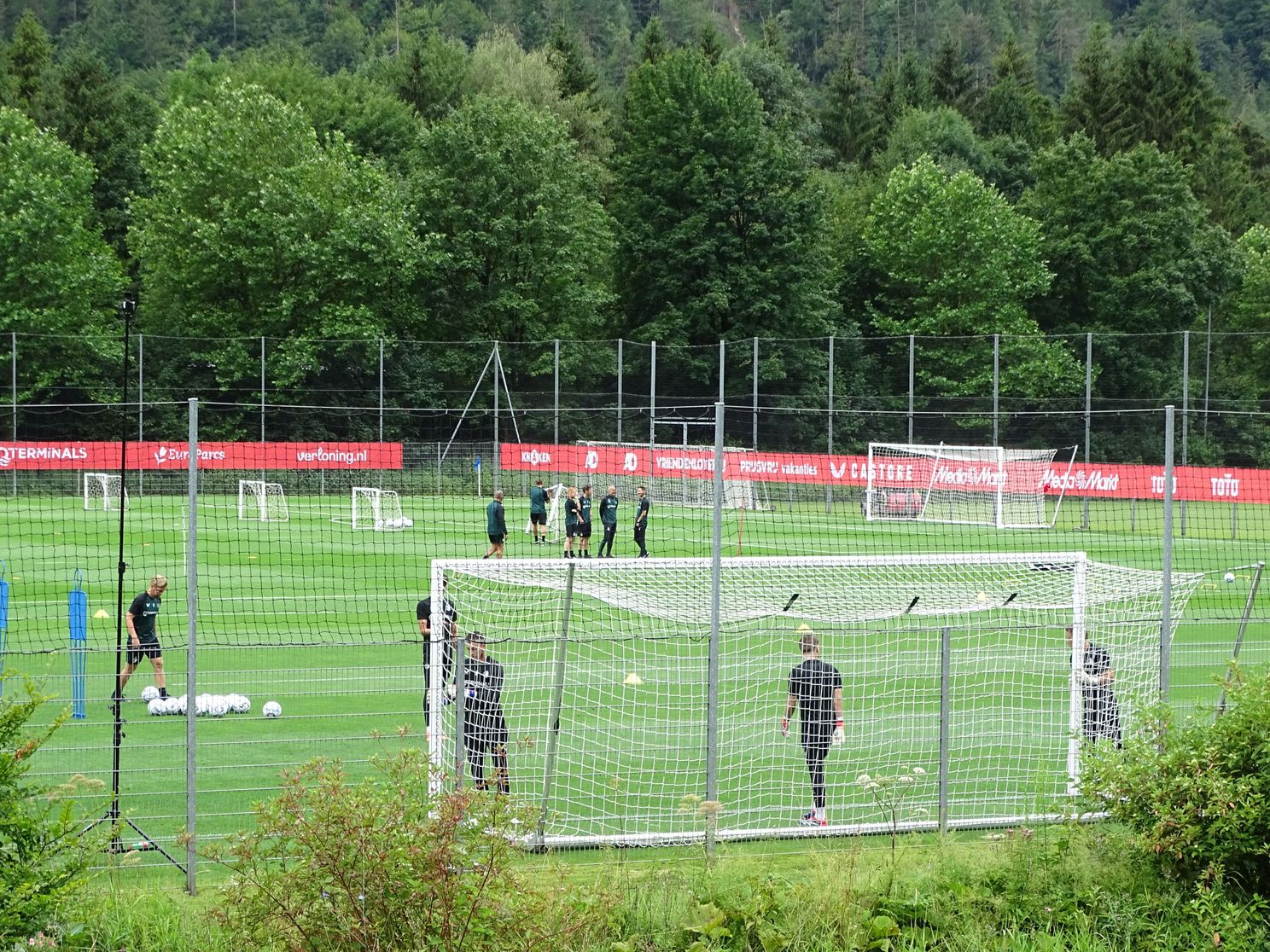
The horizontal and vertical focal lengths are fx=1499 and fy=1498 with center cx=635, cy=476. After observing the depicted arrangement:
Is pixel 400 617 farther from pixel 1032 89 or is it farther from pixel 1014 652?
pixel 1032 89

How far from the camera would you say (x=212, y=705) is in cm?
1368

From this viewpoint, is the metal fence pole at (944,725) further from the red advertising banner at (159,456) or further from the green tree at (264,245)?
the green tree at (264,245)

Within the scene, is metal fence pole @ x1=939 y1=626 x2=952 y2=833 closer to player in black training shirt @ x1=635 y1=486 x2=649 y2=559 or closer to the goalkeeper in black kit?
the goalkeeper in black kit

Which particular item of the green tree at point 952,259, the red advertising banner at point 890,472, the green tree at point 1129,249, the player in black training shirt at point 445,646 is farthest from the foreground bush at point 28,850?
the green tree at point 1129,249

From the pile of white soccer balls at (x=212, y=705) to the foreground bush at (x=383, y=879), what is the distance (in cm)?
765

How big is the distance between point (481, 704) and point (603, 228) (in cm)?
4807

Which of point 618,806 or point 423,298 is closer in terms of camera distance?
point 618,806

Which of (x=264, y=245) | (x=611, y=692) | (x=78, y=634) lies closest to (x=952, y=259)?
(x=264, y=245)

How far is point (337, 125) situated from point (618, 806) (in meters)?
63.2

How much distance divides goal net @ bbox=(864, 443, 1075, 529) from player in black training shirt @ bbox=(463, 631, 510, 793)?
23172mm

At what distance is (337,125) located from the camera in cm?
6919

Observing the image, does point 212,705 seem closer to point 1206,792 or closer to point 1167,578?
point 1167,578

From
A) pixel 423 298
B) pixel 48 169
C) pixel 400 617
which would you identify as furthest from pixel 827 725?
pixel 48 169

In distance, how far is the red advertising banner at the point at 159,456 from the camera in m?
Result: 30.0
